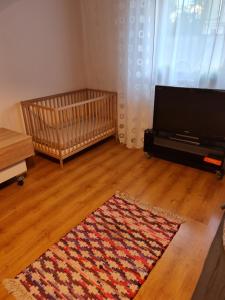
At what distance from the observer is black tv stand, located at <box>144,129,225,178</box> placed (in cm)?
249

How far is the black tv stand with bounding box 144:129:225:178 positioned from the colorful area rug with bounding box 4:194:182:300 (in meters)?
0.93

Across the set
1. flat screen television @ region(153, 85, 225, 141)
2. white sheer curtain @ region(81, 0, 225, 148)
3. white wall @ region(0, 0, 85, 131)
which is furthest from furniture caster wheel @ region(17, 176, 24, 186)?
flat screen television @ region(153, 85, 225, 141)

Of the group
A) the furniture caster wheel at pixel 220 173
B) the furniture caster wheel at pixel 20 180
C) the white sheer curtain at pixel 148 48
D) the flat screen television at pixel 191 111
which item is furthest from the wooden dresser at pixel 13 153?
the furniture caster wheel at pixel 220 173

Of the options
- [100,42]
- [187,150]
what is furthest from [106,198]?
[100,42]

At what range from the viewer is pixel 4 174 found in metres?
2.32

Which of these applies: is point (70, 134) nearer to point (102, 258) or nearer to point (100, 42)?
point (100, 42)

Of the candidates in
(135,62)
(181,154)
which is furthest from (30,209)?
(135,62)

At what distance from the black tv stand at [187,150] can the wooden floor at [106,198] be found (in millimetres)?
105

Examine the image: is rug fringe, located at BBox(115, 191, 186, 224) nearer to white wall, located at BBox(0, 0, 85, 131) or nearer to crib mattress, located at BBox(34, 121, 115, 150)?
crib mattress, located at BBox(34, 121, 115, 150)

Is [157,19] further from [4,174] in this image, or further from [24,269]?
[24,269]

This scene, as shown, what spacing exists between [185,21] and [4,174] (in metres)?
2.64

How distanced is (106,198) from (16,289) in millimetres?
1088

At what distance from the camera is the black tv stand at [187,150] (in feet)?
8.18

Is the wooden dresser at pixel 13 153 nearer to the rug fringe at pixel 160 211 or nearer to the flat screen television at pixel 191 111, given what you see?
the rug fringe at pixel 160 211
